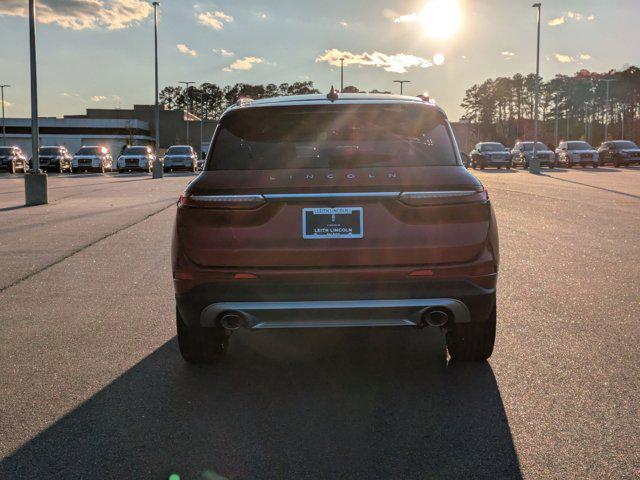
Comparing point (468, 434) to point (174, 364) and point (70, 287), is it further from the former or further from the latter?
Answer: point (70, 287)

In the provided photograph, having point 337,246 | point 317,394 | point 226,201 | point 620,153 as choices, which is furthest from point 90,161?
point 337,246

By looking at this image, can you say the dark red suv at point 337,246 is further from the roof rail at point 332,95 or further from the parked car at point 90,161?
the parked car at point 90,161

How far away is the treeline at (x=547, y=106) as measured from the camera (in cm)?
15062

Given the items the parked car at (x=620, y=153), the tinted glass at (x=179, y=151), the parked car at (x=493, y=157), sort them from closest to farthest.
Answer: the parked car at (x=493, y=157)
the parked car at (x=620, y=153)
the tinted glass at (x=179, y=151)

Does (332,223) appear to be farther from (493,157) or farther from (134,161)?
(134,161)

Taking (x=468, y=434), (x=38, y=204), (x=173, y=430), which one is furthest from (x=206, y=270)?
(x=38, y=204)

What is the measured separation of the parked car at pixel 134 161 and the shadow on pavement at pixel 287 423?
49006 millimetres

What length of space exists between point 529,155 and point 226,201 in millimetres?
49167

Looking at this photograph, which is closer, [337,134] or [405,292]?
[405,292]

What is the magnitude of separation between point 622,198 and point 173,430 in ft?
61.7

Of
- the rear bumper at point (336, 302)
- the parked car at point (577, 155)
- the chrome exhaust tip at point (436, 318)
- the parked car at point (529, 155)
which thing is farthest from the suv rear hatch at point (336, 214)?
the parked car at point (577, 155)

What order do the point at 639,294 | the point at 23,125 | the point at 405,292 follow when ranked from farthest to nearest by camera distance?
1. the point at 23,125
2. the point at 639,294
3. the point at 405,292

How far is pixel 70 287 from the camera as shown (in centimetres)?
782

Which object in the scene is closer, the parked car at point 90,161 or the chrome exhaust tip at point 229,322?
the chrome exhaust tip at point 229,322
